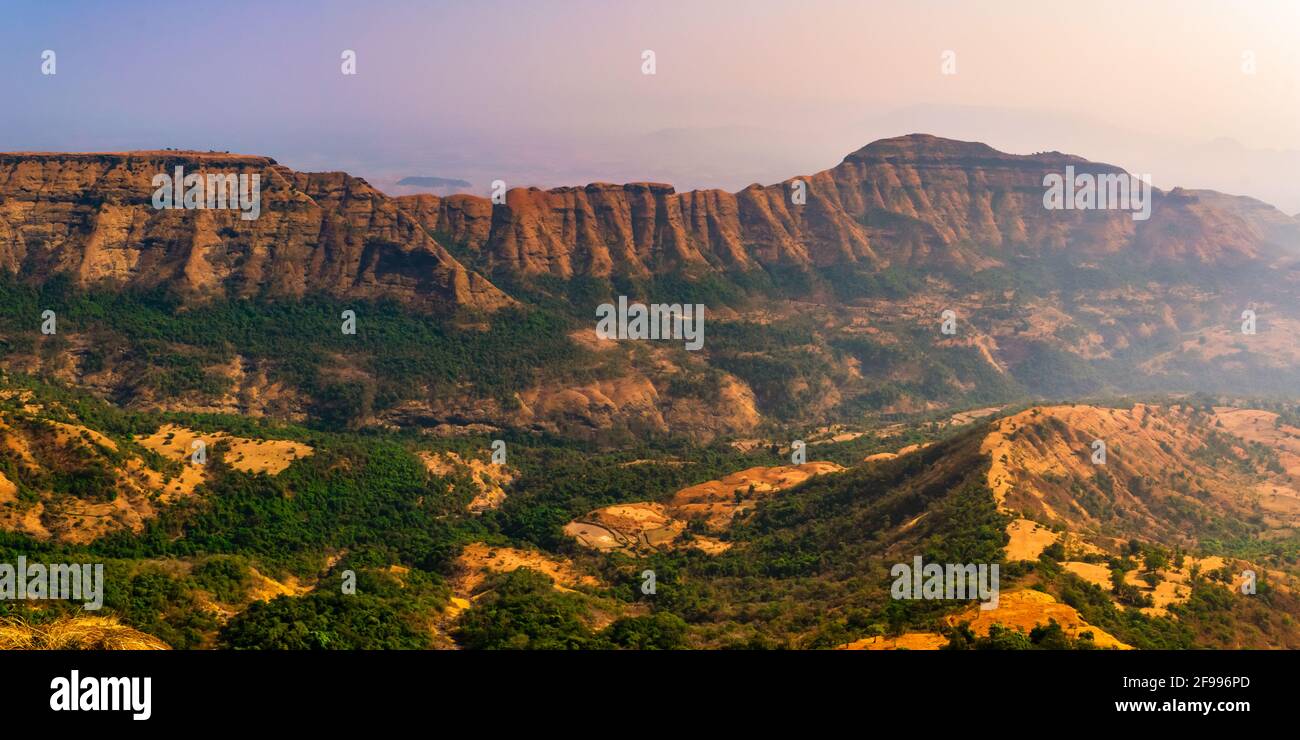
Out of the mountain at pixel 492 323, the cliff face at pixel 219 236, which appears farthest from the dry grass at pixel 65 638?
the cliff face at pixel 219 236

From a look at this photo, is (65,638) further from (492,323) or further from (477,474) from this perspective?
(492,323)

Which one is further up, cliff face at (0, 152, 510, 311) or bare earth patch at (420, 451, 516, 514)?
cliff face at (0, 152, 510, 311)

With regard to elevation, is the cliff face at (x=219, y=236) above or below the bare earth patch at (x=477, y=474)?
above

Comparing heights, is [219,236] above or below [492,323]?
above

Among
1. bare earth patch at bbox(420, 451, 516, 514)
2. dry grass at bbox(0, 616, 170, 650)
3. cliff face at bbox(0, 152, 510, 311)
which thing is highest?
cliff face at bbox(0, 152, 510, 311)

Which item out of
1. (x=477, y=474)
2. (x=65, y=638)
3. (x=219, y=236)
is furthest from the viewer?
(x=219, y=236)

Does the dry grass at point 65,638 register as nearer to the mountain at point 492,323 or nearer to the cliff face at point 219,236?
the mountain at point 492,323

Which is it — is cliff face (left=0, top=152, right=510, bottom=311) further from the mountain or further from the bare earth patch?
the bare earth patch

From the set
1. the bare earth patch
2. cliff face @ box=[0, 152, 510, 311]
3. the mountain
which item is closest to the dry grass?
the bare earth patch

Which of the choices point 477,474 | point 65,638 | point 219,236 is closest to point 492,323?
point 477,474
